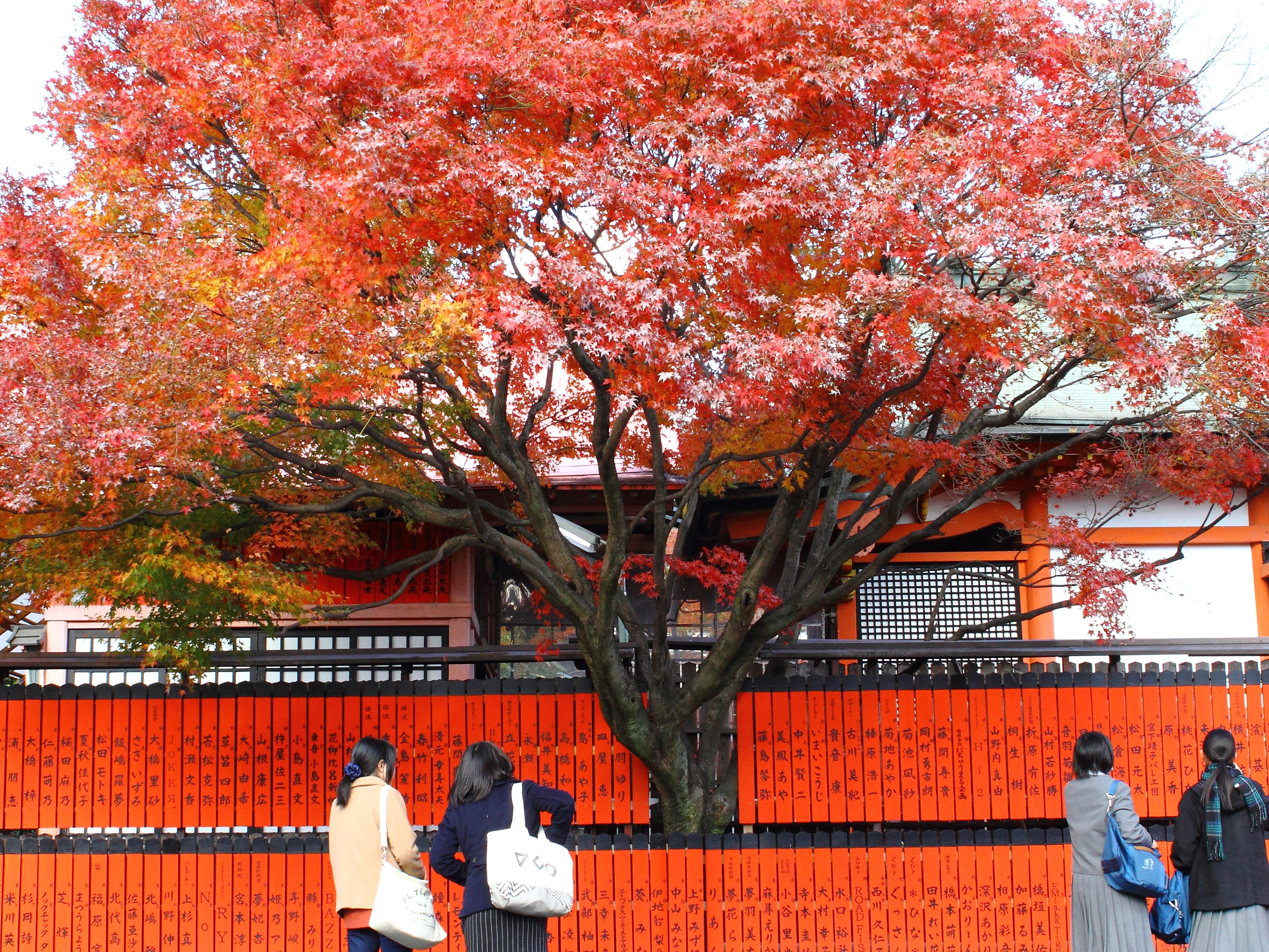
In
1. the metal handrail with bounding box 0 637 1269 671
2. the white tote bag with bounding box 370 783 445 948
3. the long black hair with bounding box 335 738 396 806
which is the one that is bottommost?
the white tote bag with bounding box 370 783 445 948

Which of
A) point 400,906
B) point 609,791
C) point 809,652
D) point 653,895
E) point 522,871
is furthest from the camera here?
point 809,652

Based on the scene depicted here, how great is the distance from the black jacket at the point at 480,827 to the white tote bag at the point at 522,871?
0.03m

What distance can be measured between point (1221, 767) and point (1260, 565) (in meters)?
7.09

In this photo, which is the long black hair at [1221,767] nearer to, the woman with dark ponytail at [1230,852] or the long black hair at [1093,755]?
the woman with dark ponytail at [1230,852]

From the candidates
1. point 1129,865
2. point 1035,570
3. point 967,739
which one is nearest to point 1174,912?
point 1129,865

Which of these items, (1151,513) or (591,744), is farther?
(1151,513)

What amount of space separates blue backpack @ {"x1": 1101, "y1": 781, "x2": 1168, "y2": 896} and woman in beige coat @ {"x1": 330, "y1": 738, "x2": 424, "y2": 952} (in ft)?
12.5

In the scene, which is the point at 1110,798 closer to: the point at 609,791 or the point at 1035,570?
the point at 609,791

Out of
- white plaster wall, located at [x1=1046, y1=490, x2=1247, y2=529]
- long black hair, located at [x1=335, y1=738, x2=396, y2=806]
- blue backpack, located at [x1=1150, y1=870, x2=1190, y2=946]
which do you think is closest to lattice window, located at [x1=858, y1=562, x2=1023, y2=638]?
white plaster wall, located at [x1=1046, y1=490, x2=1247, y2=529]

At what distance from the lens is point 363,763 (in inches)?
242

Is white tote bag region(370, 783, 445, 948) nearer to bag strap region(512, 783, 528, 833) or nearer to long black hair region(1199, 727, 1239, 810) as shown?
bag strap region(512, 783, 528, 833)

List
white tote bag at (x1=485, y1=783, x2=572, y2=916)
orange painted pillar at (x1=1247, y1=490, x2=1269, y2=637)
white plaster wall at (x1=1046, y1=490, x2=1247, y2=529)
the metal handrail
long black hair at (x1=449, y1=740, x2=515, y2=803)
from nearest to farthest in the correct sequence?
white tote bag at (x1=485, y1=783, x2=572, y2=916) → long black hair at (x1=449, y1=740, x2=515, y2=803) → the metal handrail → orange painted pillar at (x1=1247, y1=490, x2=1269, y2=637) → white plaster wall at (x1=1046, y1=490, x2=1247, y2=529)

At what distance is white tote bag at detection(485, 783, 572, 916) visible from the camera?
17.1 feet

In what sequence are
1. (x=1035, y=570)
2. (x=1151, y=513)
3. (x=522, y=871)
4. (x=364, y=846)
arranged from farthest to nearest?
Answer: 1. (x=1151, y=513)
2. (x=1035, y=570)
3. (x=364, y=846)
4. (x=522, y=871)
